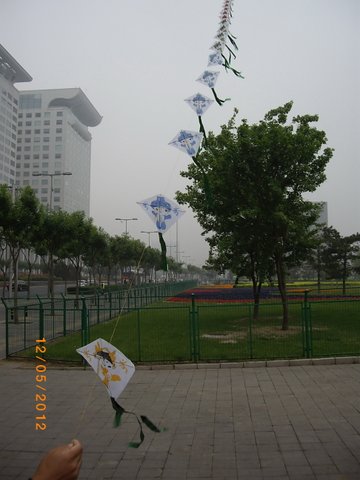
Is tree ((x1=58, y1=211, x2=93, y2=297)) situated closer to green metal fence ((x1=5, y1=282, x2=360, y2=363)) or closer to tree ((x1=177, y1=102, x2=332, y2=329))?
green metal fence ((x1=5, y1=282, x2=360, y2=363))

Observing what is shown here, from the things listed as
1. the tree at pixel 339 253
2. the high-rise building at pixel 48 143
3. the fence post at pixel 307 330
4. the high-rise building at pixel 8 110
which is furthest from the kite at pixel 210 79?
the high-rise building at pixel 48 143

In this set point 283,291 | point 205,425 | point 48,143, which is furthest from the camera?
point 48,143

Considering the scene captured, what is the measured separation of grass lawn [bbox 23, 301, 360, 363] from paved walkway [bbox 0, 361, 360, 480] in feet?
4.93

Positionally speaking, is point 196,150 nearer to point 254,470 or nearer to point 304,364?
point 254,470

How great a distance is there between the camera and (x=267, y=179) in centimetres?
1617

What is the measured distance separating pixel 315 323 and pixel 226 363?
7413 millimetres

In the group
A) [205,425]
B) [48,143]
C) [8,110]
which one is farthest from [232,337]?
[48,143]

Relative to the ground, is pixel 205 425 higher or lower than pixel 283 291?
lower

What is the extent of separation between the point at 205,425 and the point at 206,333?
893 centimetres

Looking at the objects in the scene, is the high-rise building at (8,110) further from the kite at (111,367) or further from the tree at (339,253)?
the kite at (111,367)

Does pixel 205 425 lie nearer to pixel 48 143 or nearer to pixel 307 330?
pixel 307 330

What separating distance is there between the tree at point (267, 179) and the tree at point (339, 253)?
81.9ft

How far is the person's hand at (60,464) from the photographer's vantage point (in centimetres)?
183
